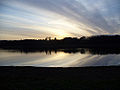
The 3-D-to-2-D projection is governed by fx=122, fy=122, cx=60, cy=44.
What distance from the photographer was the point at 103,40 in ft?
426
